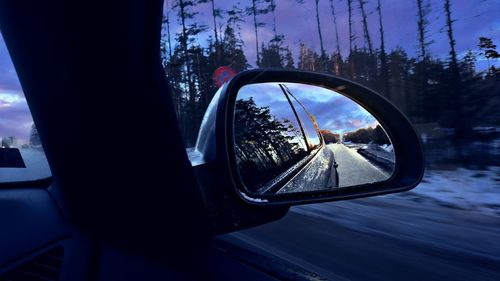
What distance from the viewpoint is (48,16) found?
1.41 meters

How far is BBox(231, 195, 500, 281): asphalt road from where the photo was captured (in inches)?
103

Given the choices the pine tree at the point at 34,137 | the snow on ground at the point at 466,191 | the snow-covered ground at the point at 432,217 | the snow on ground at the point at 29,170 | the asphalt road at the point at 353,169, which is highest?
the pine tree at the point at 34,137

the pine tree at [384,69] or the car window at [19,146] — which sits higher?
the pine tree at [384,69]

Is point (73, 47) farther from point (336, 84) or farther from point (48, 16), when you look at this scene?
point (336, 84)

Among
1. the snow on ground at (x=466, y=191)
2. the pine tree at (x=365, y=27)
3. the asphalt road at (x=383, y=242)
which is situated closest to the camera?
the asphalt road at (x=383, y=242)

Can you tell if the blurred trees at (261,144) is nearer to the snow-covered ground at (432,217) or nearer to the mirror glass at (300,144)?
the mirror glass at (300,144)

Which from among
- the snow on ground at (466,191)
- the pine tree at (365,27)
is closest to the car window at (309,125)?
Answer: the snow on ground at (466,191)

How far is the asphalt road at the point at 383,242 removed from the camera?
2615 millimetres

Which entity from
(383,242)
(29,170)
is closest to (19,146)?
(29,170)

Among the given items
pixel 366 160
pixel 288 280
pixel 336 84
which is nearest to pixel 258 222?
pixel 288 280

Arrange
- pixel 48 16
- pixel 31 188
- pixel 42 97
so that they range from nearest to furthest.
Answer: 1. pixel 48 16
2. pixel 42 97
3. pixel 31 188

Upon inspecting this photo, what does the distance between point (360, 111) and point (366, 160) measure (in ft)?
1.04

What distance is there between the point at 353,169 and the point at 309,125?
0.31 meters

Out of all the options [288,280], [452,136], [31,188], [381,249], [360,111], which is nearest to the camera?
[288,280]
